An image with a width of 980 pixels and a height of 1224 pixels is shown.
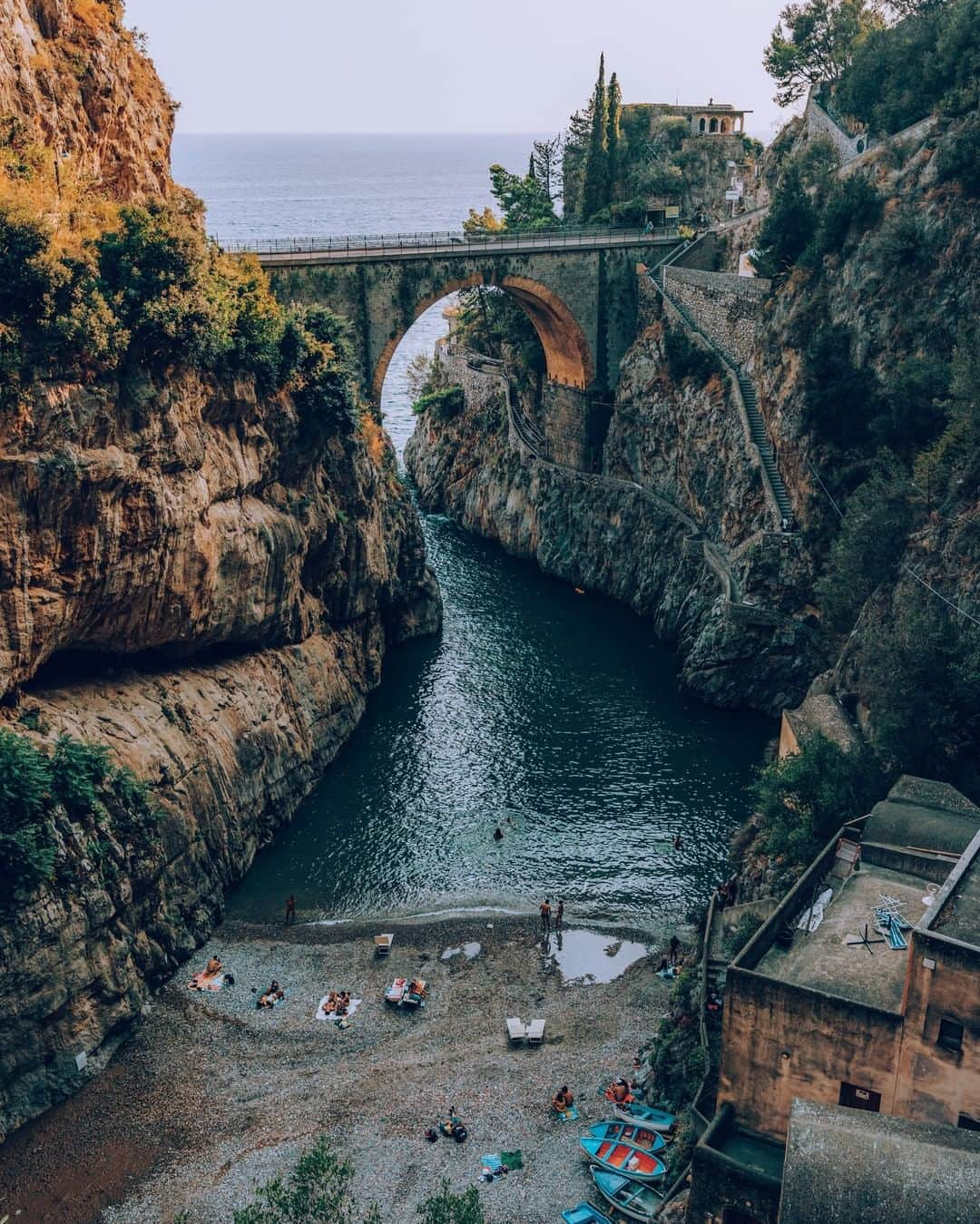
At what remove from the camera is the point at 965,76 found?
51.6 meters

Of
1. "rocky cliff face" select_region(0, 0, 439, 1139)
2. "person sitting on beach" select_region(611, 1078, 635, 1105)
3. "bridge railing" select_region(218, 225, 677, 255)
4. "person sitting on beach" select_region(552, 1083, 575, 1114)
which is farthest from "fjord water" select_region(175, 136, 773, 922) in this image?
"bridge railing" select_region(218, 225, 677, 255)

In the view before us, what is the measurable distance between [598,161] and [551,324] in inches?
578

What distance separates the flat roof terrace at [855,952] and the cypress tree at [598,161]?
200 feet

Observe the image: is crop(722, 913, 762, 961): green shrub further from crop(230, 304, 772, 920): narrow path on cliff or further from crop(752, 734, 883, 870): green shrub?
crop(230, 304, 772, 920): narrow path on cliff

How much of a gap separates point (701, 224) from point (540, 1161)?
65689 millimetres

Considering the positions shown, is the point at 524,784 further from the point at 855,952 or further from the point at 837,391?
the point at 855,952

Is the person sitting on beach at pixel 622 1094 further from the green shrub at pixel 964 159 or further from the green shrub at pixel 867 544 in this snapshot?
the green shrub at pixel 964 159

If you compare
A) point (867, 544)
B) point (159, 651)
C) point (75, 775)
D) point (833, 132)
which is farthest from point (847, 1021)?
point (833, 132)

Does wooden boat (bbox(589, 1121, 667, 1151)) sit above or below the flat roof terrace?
below

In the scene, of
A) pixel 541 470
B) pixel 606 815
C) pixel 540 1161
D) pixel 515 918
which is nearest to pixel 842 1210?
pixel 540 1161

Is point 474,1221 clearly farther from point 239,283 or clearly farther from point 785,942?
point 239,283

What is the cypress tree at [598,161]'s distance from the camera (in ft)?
250

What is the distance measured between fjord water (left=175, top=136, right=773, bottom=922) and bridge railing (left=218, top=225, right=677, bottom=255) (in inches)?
789

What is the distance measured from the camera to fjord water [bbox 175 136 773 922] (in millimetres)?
39344
